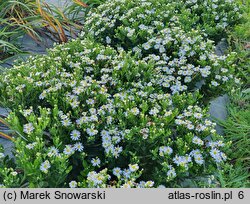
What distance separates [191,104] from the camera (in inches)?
98.5

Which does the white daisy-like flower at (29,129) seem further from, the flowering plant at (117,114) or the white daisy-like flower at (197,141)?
the white daisy-like flower at (197,141)

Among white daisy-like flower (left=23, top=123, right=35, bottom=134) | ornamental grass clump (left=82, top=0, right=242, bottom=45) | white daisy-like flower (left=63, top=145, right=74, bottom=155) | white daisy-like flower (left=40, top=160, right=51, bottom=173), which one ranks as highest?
ornamental grass clump (left=82, top=0, right=242, bottom=45)

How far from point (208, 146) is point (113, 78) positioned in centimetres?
75

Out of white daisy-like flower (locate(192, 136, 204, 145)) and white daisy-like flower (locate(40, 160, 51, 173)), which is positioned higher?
white daisy-like flower (locate(192, 136, 204, 145))

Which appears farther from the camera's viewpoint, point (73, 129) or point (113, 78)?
point (113, 78)

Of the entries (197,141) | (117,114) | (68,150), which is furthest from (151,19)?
(68,150)

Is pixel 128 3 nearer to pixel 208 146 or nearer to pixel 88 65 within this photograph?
pixel 88 65

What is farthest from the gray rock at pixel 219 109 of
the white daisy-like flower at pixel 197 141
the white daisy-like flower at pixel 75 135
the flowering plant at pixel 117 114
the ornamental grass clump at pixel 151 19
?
the white daisy-like flower at pixel 75 135

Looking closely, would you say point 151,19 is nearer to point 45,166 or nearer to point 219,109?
point 219,109

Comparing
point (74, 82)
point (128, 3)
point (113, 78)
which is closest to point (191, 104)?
point (113, 78)

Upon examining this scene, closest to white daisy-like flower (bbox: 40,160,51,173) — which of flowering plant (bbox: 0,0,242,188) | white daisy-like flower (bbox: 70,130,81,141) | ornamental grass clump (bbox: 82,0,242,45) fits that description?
flowering plant (bbox: 0,0,242,188)

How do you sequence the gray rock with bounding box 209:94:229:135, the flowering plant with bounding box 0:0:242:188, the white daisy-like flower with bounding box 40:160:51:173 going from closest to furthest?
the white daisy-like flower with bounding box 40:160:51:173 < the flowering plant with bounding box 0:0:242:188 < the gray rock with bounding box 209:94:229:135

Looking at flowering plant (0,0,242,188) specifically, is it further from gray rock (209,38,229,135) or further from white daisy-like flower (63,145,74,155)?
gray rock (209,38,229,135)

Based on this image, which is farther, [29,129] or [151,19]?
[151,19]
